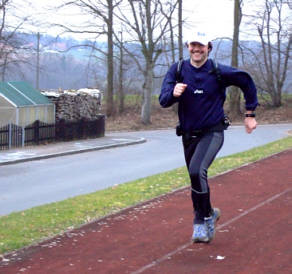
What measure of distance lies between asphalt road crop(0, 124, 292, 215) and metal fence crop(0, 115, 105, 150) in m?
3.11

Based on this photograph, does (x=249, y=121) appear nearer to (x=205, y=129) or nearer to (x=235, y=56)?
(x=205, y=129)

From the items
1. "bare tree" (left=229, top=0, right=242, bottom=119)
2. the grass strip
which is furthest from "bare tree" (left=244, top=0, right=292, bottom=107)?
the grass strip

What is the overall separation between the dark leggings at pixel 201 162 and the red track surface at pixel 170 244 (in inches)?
14.3

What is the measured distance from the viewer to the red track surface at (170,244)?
18.1 ft

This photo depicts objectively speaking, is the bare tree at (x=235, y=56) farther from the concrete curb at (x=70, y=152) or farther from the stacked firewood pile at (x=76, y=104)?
the concrete curb at (x=70, y=152)

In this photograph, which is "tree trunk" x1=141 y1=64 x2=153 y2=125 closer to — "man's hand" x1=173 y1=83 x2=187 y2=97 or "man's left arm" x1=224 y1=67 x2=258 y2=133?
"man's left arm" x1=224 y1=67 x2=258 y2=133

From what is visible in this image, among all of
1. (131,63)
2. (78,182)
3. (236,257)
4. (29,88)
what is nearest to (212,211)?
(236,257)

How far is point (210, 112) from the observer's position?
6.13m

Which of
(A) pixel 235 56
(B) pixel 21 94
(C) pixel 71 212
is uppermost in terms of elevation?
(A) pixel 235 56

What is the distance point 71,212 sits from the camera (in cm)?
853

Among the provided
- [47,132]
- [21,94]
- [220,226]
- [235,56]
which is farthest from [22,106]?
[235,56]

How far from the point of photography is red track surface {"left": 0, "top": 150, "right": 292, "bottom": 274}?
18.1 feet

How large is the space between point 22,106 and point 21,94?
1.55m

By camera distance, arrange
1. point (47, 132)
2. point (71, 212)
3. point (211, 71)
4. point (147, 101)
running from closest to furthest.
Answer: point (211, 71) → point (71, 212) → point (47, 132) → point (147, 101)
